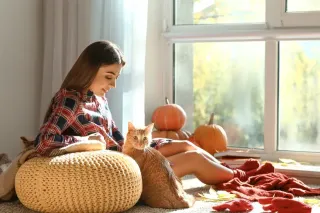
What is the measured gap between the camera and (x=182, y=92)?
138 inches

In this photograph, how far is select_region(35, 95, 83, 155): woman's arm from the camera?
7.35 feet

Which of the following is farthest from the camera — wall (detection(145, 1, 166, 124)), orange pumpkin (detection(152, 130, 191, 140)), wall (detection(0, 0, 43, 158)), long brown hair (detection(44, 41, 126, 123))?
wall (detection(145, 1, 166, 124))

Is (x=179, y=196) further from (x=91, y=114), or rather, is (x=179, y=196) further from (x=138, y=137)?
(x=91, y=114)

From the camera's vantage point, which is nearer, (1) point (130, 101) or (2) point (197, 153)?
(2) point (197, 153)

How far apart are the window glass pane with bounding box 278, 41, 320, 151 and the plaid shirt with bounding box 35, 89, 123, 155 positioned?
106 cm

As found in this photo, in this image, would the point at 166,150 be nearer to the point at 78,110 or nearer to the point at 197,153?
the point at 197,153

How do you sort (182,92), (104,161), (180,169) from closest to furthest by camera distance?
1. (104,161)
2. (180,169)
3. (182,92)

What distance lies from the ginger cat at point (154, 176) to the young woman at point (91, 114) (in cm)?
12

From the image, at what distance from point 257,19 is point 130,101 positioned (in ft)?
2.70

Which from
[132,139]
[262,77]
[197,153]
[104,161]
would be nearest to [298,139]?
[262,77]

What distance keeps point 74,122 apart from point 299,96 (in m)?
1.34

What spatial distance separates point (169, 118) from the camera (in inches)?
123

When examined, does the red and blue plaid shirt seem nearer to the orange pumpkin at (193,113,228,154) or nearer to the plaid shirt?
the plaid shirt

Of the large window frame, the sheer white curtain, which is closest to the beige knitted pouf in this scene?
the sheer white curtain
